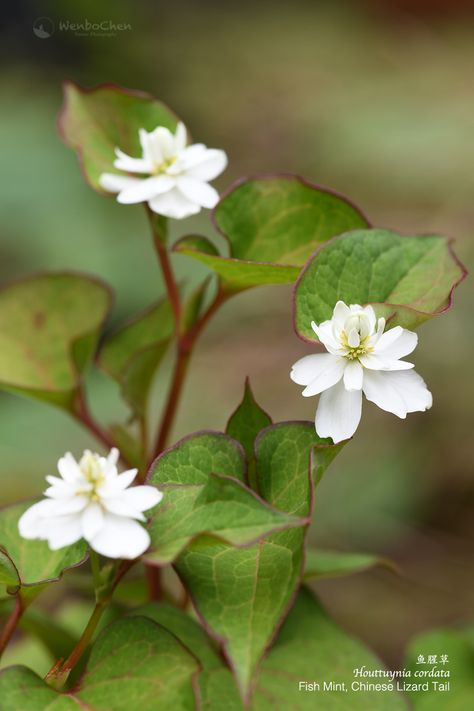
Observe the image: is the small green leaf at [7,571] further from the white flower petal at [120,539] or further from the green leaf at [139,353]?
the green leaf at [139,353]

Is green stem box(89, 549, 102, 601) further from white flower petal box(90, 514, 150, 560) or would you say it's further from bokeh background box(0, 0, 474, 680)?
bokeh background box(0, 0, 474, 680)

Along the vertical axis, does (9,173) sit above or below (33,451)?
above

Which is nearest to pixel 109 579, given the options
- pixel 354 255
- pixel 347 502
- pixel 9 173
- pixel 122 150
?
pixel 354 255

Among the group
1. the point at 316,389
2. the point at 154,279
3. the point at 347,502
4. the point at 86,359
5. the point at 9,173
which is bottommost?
the point at 347,502

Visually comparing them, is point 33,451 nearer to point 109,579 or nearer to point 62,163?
point 62,163

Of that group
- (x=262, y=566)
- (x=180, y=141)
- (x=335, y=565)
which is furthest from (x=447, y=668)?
(x=180, y=141)

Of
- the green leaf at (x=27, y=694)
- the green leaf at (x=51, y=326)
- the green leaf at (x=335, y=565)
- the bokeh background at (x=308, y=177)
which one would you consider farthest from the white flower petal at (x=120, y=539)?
the bokeh background at (x=308, y=177)
